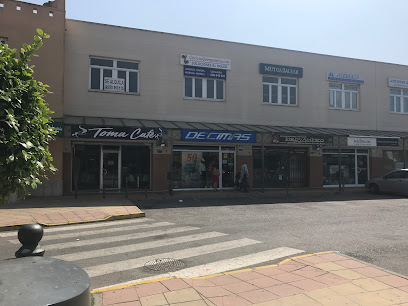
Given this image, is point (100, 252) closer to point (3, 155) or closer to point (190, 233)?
point (190, 233)

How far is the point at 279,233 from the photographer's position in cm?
862

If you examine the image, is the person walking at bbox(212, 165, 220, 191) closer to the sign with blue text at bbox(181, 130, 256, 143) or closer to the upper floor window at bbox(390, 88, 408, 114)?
the sign with blue text at bbox(181, 130, 256, 143)

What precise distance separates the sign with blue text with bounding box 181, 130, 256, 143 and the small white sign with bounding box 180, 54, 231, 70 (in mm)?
4668

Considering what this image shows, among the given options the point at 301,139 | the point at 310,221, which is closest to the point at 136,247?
the point at 310,221

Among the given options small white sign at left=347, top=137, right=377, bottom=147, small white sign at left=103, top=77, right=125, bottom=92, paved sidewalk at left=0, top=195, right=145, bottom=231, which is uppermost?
small white sign at left=103, top=77, right=125, bottom=92

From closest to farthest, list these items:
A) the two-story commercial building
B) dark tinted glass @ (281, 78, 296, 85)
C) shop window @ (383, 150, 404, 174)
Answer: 1. the two-story commercial building
2. dark tinted glass @ (281, 78, 296, 85)
3. shop window @ (383, 150, 404, 174)

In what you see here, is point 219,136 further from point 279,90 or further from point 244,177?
point 279,90

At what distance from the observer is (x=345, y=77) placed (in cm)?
2245

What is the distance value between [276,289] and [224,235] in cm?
386

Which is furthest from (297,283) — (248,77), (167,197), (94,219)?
(248,77)

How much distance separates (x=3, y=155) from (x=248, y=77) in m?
18.6

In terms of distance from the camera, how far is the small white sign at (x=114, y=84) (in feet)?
57.6

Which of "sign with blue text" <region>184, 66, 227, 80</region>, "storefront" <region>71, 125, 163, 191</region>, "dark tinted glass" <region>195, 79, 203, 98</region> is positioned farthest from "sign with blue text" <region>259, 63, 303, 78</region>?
"storefront" <region>71, 125, 163, 191</region>

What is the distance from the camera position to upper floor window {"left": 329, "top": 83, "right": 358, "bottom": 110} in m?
22.4
